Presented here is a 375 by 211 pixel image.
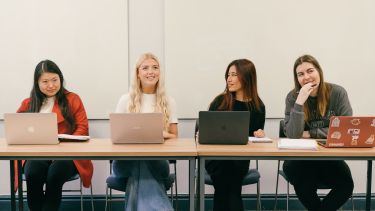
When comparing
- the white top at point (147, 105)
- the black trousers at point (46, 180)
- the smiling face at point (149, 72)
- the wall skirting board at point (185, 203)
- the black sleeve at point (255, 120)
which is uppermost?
the smiling face at point (149, 72)

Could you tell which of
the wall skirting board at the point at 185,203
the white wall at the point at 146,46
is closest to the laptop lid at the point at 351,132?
the white wall at the point at 146,46

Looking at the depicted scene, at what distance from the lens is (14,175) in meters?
2.62

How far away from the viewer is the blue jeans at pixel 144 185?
2.17m

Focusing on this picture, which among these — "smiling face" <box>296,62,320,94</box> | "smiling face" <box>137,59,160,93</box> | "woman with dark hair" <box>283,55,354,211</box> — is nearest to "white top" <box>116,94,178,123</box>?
"smiling face" <box>137,59,160,93</box>

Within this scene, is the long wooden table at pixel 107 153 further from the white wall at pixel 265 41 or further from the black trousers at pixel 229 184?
the white wall at pixel 265 41

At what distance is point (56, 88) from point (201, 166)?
1340 millimetres

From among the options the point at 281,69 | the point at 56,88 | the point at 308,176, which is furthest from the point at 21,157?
the point at 281,69

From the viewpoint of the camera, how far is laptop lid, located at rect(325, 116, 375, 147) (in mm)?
2021

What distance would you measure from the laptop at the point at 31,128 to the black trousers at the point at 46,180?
0.33 meters

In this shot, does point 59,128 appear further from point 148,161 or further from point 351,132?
point 351,132

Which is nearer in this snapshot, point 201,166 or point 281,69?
point 201,166

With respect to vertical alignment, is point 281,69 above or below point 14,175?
above

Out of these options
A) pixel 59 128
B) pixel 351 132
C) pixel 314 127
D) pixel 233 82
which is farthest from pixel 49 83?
pixel 351 132

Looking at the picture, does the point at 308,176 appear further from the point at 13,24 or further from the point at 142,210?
the point at 13,24
